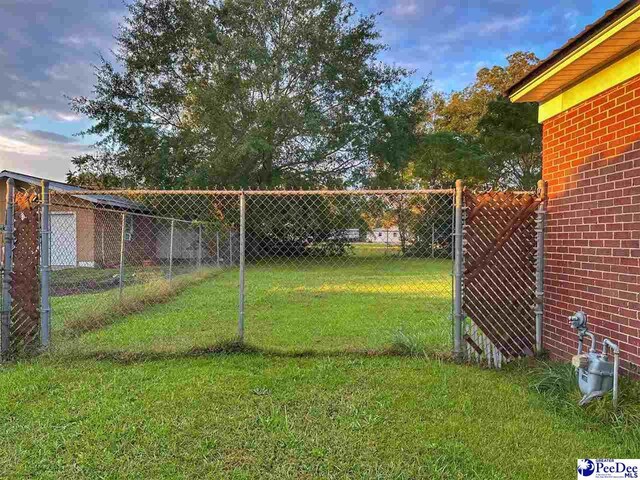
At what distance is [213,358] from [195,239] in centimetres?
1161

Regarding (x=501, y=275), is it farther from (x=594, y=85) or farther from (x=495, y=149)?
(x=495, y=149)

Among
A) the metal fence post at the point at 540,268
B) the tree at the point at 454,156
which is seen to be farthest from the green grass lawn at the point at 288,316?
the tree at the point at 454,156

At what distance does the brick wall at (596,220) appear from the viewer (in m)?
3.22

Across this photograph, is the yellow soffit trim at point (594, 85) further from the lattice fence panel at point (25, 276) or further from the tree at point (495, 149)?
the tree at point (495, 149)

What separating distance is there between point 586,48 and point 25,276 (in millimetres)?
5464

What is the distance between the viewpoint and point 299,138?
17.1 metres

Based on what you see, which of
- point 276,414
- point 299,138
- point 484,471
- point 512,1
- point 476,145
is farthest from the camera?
point 476,145

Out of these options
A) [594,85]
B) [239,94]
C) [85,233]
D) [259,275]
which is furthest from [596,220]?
[239,94]

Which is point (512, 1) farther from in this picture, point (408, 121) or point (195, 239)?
point (195, 239)

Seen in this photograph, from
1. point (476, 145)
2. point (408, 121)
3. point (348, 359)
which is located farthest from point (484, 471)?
point (476, 145)

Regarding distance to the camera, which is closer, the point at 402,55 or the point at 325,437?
the point at 325,437

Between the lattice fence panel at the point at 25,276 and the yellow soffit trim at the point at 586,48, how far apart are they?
5050mm

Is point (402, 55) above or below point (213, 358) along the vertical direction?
above

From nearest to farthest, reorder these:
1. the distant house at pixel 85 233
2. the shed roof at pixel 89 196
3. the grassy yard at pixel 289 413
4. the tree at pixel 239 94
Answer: the grassy yard at pixel 289 413 < the shed roof at pixel 89 196 < the distant house at pixel 85 233 < the tree at pixel 239 94
